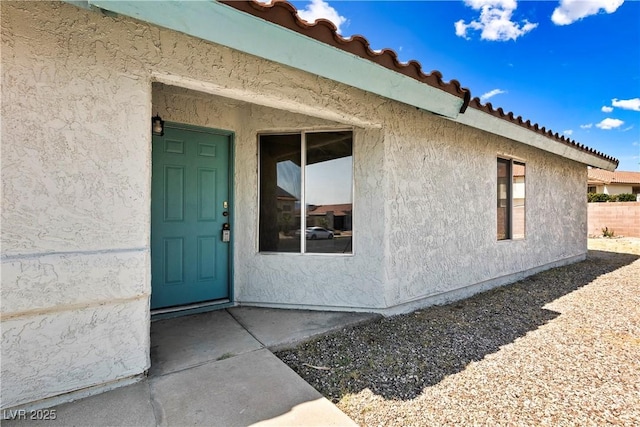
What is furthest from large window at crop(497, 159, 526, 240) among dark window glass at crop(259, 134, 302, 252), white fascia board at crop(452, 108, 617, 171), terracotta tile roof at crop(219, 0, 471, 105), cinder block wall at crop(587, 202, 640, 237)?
cinder block wall at crop(587, 202, 640, 237)

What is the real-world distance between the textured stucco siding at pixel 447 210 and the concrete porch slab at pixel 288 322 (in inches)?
39.0

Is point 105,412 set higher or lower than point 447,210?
lower

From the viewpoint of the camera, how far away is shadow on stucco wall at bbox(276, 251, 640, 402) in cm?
340

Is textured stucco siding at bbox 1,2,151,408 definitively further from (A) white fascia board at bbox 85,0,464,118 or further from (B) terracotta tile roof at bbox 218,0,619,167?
(B) terracotta tile roof at bbox 218,0,619,167

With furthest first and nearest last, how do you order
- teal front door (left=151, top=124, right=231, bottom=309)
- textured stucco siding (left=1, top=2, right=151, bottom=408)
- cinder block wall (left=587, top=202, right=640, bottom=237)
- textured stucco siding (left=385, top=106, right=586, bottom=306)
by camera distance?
1. cinder block wall (left=587, top=202, right=640, bottom=237)
2. textured stucco siding (left=385, top=106, right=586, bottom=306)
3. teal front door (left=151, top=124, right=231, bottom=309)
4. textured stucco siding (left=1, top=2, right=151, bottom=408)

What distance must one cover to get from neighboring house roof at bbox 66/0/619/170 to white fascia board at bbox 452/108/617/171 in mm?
134

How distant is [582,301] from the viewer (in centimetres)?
654

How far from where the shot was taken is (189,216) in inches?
203

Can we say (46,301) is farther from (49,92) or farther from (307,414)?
(307,414)

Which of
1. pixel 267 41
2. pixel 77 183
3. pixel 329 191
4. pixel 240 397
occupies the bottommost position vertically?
pixel 240 397

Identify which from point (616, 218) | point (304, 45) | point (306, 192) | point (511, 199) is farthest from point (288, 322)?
point (616, 218)

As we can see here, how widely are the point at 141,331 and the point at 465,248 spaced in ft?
19.8

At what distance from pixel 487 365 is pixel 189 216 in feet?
15.9

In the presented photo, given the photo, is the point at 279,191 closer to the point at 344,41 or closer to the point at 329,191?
the point at 329,191
